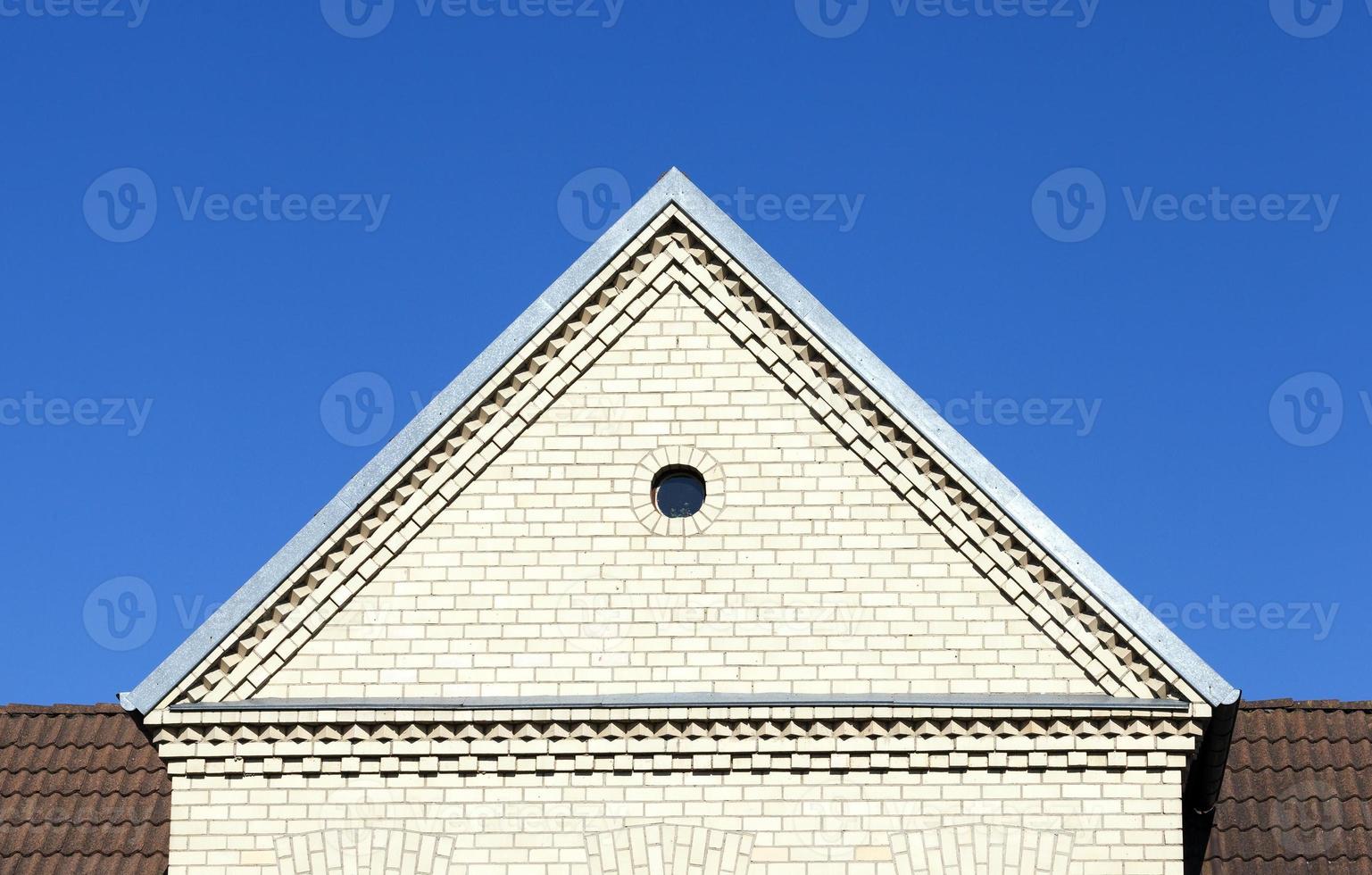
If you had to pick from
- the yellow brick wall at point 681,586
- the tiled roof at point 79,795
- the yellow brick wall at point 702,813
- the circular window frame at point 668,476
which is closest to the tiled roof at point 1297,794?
the yellow brick wall at point 702,813

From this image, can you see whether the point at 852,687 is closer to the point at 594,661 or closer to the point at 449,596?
the point at 594,661

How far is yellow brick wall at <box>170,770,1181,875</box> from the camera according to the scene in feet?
57.5

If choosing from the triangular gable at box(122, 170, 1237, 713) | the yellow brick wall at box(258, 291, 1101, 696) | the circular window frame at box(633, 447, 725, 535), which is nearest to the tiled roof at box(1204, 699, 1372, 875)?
the triangular gable at box(122, 170, 1237, 713)

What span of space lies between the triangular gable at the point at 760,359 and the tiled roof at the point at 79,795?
11.9ft

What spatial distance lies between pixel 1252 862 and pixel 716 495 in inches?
240

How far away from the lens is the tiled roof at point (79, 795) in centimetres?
2095

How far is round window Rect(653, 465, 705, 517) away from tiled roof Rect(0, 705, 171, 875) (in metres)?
6.17

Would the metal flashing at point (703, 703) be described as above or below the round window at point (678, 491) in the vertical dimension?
below

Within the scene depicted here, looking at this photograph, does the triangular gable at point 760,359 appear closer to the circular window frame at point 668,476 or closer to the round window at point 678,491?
the circular window frame at point 668,476

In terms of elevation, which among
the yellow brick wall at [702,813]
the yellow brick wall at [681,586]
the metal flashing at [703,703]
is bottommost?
the yellow brick wall at [702,813]

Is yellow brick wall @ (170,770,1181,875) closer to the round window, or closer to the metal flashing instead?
the metal flashing

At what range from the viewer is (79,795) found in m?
21.8

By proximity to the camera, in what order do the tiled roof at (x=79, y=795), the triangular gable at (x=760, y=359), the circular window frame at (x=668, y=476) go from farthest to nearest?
1. the tiled roof at (x=79, y=795)
2. the circular window frame at (x=668, y=476)
3. the triangular gable at (x=760, y=359)

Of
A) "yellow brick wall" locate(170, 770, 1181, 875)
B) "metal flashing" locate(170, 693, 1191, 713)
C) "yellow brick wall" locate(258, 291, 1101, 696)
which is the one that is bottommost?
"yellow brick wall" locate(170, 770, 1181, 875)
